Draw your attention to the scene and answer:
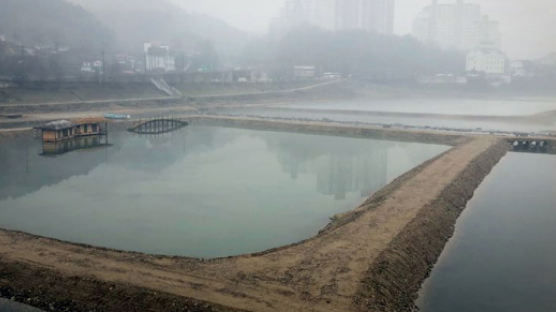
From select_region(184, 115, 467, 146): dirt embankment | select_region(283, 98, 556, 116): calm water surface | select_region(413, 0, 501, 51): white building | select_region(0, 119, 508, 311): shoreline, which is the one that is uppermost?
select_region(413, 0, 501, 51): white building

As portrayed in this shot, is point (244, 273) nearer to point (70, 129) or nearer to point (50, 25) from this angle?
point (70, 129)

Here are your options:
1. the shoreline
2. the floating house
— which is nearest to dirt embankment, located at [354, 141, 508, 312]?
the shoreline

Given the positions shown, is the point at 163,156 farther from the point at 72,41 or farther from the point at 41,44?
the point at 72,41

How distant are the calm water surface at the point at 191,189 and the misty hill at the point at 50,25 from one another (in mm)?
53140

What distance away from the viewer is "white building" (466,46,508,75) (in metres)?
114

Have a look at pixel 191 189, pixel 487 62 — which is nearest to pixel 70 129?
pixel 191 189

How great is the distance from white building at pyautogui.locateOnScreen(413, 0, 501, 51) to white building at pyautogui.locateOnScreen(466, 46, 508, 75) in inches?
1619

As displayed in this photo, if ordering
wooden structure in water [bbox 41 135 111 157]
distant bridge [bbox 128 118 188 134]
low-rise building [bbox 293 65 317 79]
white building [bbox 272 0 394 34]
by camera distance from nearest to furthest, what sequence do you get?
wooden structure in water [bbox 41 135 111 157] → distant bridge [bbox 128 118 188 134] → low-rise building [bbox 293 65 317 79] → white building [bbox 272 0 394 34]

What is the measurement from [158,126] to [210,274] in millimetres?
26140

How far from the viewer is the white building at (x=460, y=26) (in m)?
160

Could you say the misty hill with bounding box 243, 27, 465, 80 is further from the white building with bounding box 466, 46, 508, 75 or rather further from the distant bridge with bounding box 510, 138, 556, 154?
the distant bridge with bounding box 510, 138, 556, 154

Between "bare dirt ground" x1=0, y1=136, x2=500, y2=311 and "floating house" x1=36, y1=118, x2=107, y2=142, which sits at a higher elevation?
"floating house" x1=36, y1=118, x2=107, y2=142

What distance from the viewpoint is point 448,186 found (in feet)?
59.3

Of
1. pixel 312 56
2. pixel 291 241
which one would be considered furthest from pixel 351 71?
pixel 291 241
